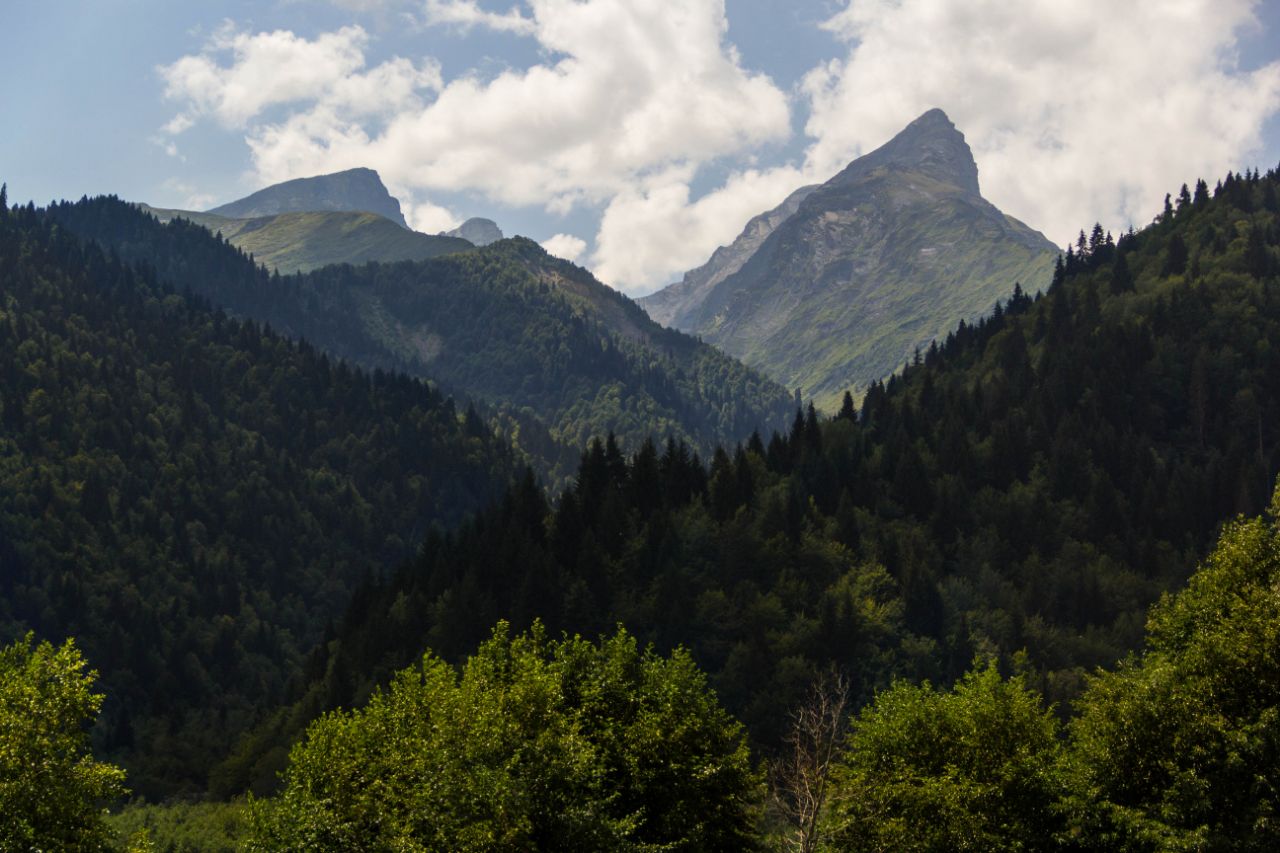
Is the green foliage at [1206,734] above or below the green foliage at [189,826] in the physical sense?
above

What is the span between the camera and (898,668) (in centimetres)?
16625

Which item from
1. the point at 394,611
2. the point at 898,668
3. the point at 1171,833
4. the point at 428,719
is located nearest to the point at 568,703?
the point at 428,719

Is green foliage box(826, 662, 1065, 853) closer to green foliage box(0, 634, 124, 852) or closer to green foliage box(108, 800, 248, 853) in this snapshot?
green foliage box(0, 634, 124, 852)

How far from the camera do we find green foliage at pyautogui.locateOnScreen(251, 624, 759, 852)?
5000cm

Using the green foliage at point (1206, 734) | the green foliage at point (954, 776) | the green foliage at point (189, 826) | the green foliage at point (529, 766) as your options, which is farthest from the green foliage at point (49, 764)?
the green foliage at point (189, 826)

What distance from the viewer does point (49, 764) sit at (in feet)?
154

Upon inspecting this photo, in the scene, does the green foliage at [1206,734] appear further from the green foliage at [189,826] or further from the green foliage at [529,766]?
the green foliage at [189,826]

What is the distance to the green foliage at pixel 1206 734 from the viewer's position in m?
47.3

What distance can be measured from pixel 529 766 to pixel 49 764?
20.3 meters

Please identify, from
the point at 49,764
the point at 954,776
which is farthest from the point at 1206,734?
the point at 49,764

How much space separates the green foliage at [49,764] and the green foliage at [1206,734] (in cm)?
4482

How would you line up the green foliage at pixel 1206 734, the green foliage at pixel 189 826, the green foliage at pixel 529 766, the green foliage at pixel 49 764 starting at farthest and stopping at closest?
1. the green foliage at pixel 189 826
2. the green foliage at pixel 529 766
3. the green foliage at pixel 1206 734
4. the green foliage at pixel 49 764

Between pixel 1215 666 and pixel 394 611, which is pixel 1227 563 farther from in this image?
pixel 394 611

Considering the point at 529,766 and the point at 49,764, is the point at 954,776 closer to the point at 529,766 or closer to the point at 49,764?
the point at 529,766
